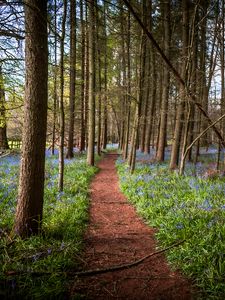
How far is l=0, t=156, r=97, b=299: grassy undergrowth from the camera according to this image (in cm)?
390

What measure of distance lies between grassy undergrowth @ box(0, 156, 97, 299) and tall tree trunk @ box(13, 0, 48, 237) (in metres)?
0.47

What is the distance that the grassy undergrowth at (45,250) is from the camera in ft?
12.8

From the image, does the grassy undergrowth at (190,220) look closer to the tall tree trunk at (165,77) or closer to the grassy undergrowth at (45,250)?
the grassy undergrowth at (45,250)

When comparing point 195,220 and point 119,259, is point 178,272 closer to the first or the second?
point 119,259

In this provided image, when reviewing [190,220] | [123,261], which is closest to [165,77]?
[190,220]

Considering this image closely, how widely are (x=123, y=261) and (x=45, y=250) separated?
4.96ft

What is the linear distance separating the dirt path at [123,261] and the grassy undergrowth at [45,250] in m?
0.32

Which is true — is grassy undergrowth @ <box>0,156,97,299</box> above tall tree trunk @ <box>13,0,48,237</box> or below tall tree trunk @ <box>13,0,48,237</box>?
below

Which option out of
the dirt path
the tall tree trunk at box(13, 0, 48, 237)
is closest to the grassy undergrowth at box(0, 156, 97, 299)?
the dirt path

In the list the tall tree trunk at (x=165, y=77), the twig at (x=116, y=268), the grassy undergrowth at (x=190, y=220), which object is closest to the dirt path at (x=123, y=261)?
the twig at (x=116, y=268)

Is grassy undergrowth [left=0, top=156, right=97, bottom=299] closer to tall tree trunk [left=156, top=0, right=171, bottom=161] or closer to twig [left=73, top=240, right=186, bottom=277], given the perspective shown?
twig [left=73, top=240, right=186, bottom=277]

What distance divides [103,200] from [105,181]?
3.39m

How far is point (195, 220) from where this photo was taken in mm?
6340

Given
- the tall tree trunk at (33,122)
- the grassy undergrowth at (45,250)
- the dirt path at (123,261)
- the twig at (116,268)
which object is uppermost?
the tall tree trunk at (33,122)
